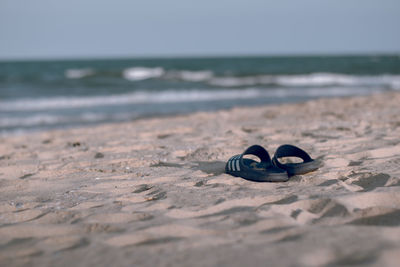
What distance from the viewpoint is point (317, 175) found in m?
2.71

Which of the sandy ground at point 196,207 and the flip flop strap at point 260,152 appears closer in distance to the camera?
the sandy ground at point 196,207

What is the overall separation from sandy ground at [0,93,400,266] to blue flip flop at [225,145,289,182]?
6 centimetres

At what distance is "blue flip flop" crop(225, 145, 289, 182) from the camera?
2.63 metres

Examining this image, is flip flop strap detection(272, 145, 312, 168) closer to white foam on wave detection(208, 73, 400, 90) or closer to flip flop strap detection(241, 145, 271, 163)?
flip flop strap detection(241, 145, 271, 163)

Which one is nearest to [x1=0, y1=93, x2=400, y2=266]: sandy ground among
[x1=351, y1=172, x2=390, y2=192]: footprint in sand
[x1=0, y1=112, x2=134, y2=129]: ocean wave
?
[x1=351, y1=172, x2=390, y2=192]: footprint in sand

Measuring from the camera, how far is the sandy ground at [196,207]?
1.56 m

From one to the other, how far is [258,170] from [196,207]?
692 mm

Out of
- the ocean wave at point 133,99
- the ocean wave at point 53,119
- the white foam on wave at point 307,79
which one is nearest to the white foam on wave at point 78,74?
the white foam on wave at point 307,79

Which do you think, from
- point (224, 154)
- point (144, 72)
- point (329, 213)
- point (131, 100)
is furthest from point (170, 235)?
point (144, 72)

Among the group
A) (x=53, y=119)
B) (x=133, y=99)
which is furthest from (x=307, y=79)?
(x=53, y=119)

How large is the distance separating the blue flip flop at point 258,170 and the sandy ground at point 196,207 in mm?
64

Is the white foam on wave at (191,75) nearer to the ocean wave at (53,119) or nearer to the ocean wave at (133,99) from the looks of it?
the ocean wave at (133,99)

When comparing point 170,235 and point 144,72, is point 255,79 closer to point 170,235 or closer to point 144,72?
point 144,72

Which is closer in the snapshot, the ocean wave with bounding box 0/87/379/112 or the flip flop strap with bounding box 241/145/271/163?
Result: the flip flop strap with bounding box 241/145/271/163
